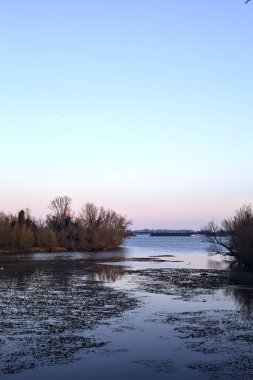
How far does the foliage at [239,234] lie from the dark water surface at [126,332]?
792 inches

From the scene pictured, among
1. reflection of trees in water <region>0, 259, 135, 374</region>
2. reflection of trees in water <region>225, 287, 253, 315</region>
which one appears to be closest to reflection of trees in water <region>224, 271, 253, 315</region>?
reflection of trees in water <region>225, 287, 253, 315</region>

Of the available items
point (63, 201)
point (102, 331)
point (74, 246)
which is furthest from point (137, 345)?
point (63, 201)

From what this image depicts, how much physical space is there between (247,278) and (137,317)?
2269 centimetres

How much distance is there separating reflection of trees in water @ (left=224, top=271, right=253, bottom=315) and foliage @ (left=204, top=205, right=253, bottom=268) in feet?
30.5

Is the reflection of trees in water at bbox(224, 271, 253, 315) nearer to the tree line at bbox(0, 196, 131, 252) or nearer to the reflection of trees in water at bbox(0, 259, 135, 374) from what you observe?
the reflection of trees in water at bbox(0, 259, 135, 374)

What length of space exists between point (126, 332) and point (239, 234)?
39.8 m

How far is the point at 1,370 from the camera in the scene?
1348cm

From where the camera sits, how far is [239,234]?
185 ft

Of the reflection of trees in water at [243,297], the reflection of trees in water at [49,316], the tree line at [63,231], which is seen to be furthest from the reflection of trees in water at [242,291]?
the tree line at [63,231]

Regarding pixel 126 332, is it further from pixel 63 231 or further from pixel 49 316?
pixel 63 231

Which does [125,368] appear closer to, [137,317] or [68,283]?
[137,317]

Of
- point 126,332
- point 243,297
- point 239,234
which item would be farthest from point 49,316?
point 239,234

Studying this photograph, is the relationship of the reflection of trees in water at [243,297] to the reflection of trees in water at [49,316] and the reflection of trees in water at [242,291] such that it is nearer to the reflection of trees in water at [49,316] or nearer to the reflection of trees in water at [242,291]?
the reflection of trees in water at [242,291]

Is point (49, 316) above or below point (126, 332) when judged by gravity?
above
